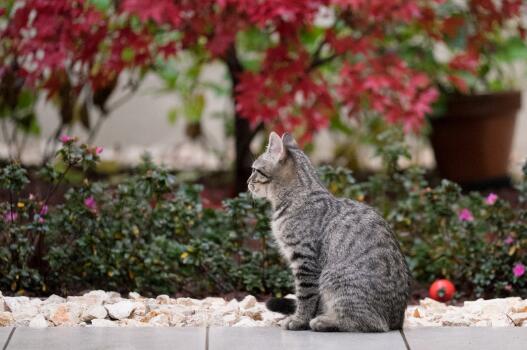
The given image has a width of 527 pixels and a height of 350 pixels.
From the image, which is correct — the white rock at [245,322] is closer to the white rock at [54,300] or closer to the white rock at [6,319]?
the white rock at [54,300]

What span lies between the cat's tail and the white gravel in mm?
92

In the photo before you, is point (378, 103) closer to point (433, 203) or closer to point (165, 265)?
point (433, 203)

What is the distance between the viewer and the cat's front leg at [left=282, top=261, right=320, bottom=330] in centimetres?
512

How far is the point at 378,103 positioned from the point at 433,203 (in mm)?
1090

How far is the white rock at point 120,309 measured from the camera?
532 cm

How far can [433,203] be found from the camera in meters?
6.61

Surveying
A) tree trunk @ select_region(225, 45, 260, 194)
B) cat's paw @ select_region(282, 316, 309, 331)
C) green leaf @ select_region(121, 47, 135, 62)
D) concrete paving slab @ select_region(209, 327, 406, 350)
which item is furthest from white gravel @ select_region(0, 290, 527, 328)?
tree trunk @ select_region(225, 45, 260, 194)

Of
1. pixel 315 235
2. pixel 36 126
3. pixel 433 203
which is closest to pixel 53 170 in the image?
pixel 315 235

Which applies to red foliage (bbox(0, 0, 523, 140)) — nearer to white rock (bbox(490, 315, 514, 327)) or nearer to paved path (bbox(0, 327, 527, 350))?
white rock (bbox(490, 315, 514, 327))

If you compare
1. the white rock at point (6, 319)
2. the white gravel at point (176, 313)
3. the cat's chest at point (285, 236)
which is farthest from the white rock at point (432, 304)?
the white rock at point (6, 319)

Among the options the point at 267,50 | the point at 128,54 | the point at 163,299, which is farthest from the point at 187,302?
the point at 128,54

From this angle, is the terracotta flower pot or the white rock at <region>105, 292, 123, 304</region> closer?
the white rock at <region>105, 292, 123, 304</region>

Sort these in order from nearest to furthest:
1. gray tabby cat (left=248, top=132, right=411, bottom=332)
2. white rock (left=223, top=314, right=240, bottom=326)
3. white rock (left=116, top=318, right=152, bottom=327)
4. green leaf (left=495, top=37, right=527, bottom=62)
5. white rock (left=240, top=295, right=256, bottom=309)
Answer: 1. gray tabby cat (left=248, top=132, right=411, bottom=332)
2. white rock (left=116, top=318, right=152, bottom=327)
3. white rock (left=223, top=314, right=240, bottom=326)
4. white rock (left=240, top=295, right=256, bottom=309)
5. green leaf (left=495, top=37, right=527, bottom=62)

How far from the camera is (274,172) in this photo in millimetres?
5344
